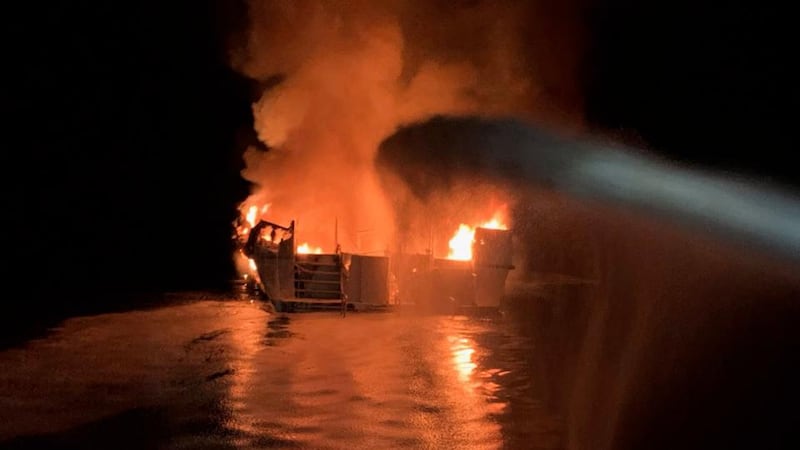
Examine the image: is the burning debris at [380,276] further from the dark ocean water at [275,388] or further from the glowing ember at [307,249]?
the glowing ember at [307,249]

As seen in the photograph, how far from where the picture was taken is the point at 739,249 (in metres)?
35.1

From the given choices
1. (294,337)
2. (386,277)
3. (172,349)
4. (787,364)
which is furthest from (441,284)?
(787,364)

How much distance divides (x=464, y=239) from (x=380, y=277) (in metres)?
5.80

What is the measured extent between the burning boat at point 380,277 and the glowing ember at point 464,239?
3.10m

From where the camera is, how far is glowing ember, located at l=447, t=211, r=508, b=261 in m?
30.0

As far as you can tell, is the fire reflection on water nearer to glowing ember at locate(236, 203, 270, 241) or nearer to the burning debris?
the burning debris

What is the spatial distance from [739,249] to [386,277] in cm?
1890

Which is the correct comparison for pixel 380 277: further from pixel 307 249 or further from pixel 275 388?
pixel 275 388

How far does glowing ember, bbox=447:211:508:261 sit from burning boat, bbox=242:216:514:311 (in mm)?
3098

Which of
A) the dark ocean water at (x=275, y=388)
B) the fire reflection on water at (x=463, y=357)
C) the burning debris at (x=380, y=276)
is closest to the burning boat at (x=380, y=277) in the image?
the burning debris at (x=380, y=276)

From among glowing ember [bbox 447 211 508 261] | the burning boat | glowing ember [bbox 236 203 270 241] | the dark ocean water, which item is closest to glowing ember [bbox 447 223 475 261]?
glowing ember [bbox 447 211 508 261]

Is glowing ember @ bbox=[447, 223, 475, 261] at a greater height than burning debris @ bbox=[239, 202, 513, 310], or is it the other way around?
glowing ember @ bbox=[447, 223, 475, 261]

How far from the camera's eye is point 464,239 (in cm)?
3028

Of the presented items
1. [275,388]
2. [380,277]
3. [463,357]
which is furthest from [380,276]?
[275,388]
